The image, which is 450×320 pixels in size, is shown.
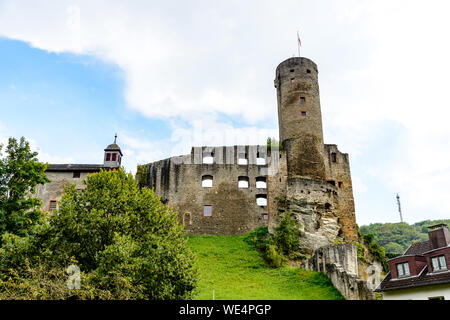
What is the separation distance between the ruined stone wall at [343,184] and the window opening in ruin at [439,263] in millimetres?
12778

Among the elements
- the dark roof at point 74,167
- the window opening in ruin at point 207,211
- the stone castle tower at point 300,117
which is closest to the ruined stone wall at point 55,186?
the dark roof at point 74,167

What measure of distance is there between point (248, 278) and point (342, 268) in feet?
18.6

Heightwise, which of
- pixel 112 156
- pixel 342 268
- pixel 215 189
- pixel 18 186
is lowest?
pixel 342 268

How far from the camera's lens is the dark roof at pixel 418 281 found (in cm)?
1955

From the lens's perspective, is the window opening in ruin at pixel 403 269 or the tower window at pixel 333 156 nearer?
the window opening in ruin at pixel 403 269

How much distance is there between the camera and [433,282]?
19.7 metres

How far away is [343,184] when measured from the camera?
36.7 metres

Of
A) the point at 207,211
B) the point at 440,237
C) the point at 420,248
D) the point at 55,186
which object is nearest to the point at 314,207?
the point at 207,211

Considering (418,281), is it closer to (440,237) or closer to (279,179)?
(440,237)

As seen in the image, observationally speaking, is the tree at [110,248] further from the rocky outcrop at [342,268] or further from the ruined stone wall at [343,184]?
the ruined stone wall at [343,184]

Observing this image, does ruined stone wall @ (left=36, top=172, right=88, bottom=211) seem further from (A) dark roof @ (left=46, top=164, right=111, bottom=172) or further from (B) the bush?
(B) the bush

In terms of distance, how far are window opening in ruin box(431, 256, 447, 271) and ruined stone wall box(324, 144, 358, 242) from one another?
12778 millimetres
